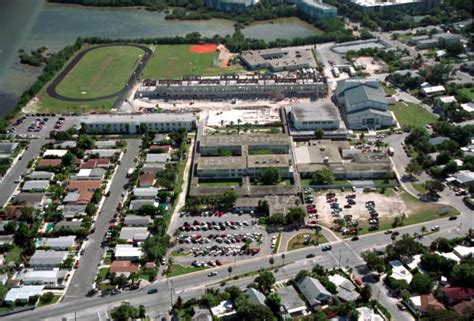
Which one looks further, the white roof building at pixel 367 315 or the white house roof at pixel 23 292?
the white house roof at pixel 23 292

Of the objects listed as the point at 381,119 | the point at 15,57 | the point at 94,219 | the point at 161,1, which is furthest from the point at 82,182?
the point at 161,1

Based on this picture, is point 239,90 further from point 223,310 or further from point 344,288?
point 223,310

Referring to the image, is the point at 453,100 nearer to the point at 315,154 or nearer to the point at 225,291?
the point at 315,154

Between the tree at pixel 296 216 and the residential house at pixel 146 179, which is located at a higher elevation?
the tree at pixel 296 216

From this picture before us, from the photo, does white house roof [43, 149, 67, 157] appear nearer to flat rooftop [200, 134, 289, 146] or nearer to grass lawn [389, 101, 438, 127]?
flat rooftop [200, 134, 289, 146]

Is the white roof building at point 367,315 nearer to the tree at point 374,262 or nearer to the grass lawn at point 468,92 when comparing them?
the tree at point 374,262

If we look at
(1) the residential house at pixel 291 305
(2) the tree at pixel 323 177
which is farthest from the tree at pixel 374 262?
(2) the tree at pixel 323 177

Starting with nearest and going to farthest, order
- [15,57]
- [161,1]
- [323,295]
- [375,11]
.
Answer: [323,295]
[15,57]
[375,11]
[161,1]
